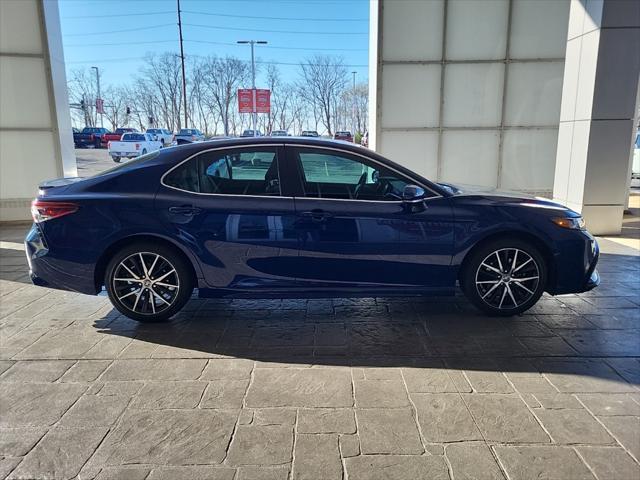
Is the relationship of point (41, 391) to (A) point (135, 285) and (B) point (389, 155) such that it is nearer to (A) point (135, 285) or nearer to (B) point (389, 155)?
(A) point (135, 285)

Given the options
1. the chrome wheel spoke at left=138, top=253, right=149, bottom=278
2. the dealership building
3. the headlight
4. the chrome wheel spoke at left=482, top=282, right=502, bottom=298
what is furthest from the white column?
the chrome wheel spoke at left=138, top=253, right=149, bottom=278

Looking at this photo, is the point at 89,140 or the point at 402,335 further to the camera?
Result: the point at 89,140

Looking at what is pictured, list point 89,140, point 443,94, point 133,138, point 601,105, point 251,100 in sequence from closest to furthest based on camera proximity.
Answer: point 601,105 → point 443,94 → point 251,100 → point 133,138 → point 89,140

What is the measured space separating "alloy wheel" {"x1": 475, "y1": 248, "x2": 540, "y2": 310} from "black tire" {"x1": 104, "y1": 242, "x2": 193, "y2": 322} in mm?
2666

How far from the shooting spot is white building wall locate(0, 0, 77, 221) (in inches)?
356

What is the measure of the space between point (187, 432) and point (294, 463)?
699 millimetres

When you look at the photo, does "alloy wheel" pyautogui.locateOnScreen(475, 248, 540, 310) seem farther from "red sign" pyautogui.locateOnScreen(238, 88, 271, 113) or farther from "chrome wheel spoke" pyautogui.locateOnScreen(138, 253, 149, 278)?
"red sign" pyautogui.locateOnScreen(238, 88, 271, 113)

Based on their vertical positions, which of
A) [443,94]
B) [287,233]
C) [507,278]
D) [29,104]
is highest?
[443,94]

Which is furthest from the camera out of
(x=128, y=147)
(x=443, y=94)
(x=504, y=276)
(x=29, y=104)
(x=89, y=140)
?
(x=89, y=140)

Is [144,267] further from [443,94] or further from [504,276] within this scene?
[443,94]

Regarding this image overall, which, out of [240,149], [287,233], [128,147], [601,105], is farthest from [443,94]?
[128,147]

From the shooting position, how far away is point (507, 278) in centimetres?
449

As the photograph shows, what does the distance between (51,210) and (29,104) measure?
20.8 ft

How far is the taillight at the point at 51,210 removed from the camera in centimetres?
428
